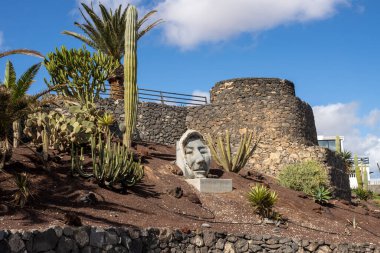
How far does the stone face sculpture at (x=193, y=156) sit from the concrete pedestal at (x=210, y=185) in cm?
38

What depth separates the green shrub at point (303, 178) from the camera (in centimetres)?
1909

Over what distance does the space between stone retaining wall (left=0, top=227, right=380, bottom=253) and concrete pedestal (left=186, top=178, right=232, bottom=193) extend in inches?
132

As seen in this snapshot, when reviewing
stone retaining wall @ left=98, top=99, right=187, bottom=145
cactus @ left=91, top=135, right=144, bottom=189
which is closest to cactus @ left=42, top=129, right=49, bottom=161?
cactus @ left=91, top=135, right=144, bottom=189

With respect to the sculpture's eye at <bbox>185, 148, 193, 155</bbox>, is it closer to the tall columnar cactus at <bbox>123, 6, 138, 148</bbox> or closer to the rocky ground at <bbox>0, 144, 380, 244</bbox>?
the rocky ground at <bbox>0, 144, 380, 244</bbox>

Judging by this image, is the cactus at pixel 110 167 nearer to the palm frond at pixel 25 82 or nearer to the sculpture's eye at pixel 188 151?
the palm frond at pixel 25 82

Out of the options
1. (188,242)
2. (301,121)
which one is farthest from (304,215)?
(301,121)

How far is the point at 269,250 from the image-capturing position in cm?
1272

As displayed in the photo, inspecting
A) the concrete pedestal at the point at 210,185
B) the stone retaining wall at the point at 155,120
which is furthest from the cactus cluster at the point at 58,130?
the stone retaining wall at the point at 155,120

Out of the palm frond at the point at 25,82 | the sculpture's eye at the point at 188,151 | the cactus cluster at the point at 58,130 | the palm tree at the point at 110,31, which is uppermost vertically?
the palm tree at the point at 110,31

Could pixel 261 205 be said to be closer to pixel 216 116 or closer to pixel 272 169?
pixel 272 169

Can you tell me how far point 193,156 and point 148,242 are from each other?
226 inches

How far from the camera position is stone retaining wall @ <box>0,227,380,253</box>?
346 inches

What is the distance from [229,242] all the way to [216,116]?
44.1ft

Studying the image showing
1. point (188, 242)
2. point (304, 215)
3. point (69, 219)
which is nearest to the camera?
point (69, 219)
